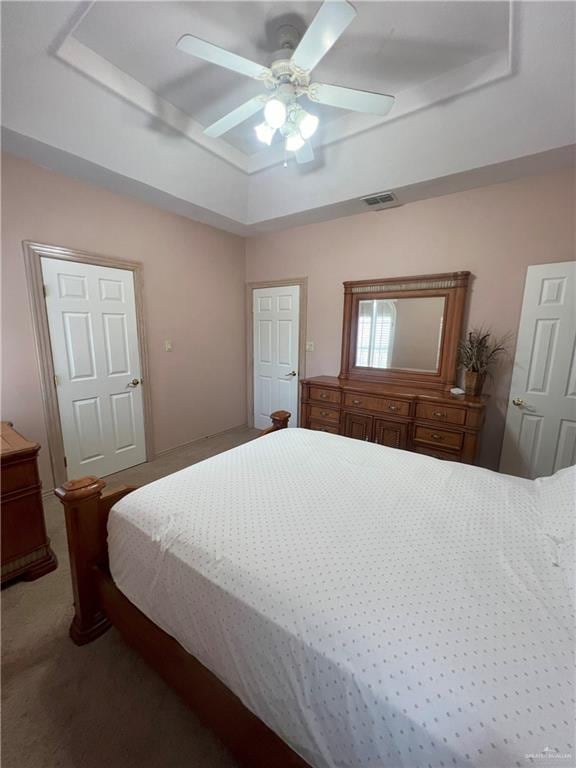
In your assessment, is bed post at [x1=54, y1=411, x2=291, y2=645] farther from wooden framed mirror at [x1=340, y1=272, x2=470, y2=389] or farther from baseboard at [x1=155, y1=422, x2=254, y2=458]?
wooden framed mirror at [x1=340, y1=272, x2=470, y2=389]

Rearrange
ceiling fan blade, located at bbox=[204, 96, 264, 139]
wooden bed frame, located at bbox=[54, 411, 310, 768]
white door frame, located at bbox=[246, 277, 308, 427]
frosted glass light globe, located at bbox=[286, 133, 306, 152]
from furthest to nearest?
white door frame, located at bbox=[246, 277, 308, 427], frosted glass light globe, located at bbox=[286, 133, 306, 152], ceiling fan blade, located at bbox=[204, 96, 264, 139], wooden bed frame, located at bbox=[54, 411, 310, 768]

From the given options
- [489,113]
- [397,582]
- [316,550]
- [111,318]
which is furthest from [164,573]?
[489,113]

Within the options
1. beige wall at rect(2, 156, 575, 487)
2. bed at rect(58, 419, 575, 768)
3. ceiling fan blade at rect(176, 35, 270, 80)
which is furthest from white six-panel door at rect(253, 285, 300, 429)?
bed at rect(58, 419, 575, 768)

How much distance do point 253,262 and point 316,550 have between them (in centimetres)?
378

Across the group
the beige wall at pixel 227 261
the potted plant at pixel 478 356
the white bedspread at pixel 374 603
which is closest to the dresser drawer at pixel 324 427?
the beige wall at pixel 227 261

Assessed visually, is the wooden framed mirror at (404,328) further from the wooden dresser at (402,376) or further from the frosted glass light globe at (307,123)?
the frosted glass light globe at (307,123)

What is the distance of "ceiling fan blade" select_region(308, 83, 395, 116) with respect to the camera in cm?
165

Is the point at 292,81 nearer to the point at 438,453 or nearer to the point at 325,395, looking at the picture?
the point at 325,395

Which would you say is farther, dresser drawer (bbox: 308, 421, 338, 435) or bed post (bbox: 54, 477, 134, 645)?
dresser drawer (bbox: 308, 421, 338, 435)

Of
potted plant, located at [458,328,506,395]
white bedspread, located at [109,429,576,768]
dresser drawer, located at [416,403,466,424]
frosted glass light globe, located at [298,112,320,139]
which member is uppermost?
frosted glass light globe, located at [298,112,320,139]

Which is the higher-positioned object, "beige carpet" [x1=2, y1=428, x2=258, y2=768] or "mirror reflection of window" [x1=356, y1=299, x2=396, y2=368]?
"mirror reflection of window" [x1=356, y1=299, x2=396, y2=368]

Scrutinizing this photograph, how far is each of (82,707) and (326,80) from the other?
3667 mm

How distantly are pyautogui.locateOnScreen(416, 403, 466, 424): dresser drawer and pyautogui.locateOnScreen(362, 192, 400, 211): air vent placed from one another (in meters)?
1.87

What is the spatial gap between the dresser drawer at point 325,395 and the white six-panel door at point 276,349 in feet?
2.38
